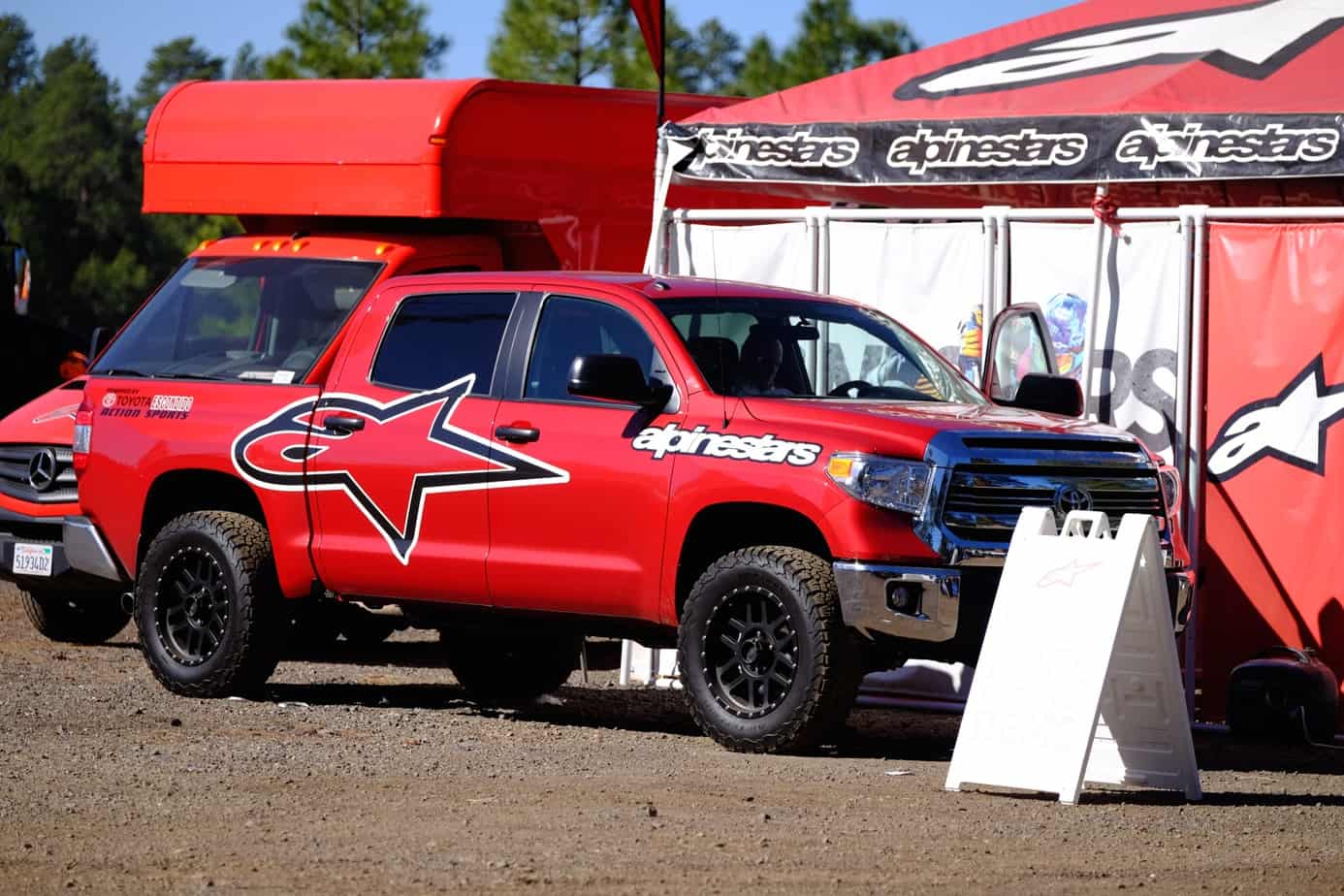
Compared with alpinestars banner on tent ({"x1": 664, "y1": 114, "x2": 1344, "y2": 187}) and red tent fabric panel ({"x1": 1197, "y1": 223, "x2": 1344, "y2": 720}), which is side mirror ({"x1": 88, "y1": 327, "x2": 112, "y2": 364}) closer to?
alpinestars banner on tent ({"x1": 664, "y1": 114, "x2": 1344, "y2": 187})

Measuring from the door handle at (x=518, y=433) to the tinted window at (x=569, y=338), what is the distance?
177 mm

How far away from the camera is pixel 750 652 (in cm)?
946

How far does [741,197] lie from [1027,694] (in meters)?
6.52

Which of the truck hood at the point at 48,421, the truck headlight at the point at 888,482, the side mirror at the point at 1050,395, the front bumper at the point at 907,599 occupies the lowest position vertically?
the front bumper at the point at 907,599

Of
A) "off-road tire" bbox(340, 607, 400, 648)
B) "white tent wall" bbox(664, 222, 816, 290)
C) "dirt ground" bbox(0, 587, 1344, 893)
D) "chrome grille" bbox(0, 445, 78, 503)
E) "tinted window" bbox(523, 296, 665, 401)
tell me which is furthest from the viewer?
"chrome grille" bbox(0, 445, 78, 503)

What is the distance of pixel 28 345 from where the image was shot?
20.1 meters

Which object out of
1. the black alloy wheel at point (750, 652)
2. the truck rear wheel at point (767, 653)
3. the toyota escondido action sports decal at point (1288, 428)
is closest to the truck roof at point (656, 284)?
the truck rear wheel at point (767, 653)

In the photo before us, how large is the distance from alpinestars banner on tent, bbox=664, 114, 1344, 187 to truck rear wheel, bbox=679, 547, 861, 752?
299cm

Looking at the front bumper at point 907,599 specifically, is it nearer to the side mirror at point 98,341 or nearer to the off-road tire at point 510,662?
the off-road tire at point 510,662

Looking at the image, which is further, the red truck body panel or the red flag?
the red flag

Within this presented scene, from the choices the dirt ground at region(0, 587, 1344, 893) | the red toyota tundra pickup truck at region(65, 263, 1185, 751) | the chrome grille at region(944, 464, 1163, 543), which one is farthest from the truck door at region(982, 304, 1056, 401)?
the dirt ground at region(0, 587, 1344, 893)

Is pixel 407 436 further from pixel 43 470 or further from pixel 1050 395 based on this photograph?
pixel 43 470

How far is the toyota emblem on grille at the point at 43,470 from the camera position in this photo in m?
13.4

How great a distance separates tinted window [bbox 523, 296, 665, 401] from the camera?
399 inches
